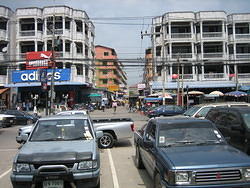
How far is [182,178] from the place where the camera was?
4398 millimetres

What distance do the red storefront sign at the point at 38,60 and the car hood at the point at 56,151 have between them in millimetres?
35953

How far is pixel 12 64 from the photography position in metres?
44.1

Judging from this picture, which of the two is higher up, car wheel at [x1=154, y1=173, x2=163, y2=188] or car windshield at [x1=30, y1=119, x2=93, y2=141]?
car windshield at [x1=30, y1=119, x2=93, y2=141]

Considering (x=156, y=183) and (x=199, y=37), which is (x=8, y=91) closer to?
(x=199, y=37)

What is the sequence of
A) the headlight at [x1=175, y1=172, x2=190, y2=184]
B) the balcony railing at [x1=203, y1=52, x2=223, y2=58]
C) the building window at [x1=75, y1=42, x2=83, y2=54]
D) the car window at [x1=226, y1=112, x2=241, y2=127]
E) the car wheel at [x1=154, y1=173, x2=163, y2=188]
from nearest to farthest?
1. the headlight at [x1=175, y1=172, x2=190, y2=184]
2. the car wheel at [x1=154, y1=173, x2=163, y2=188]
3. the car window at [x1=226, y1=112, x2=241, y2=127]
4. the balcony railing at [x1=203, y1=52, x2=223, y2=58]
5. the building window at [x1=75, y1=42, x2=83, y2=54]

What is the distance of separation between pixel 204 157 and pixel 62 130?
11.2 feet

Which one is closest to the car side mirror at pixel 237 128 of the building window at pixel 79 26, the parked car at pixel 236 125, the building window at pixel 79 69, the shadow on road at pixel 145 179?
the parked car at pixel 236 125

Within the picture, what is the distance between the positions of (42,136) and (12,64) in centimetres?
4105

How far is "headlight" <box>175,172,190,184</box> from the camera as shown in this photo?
4.38 meters

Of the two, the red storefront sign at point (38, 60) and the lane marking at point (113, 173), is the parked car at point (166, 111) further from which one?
the red storefront sign at point (38, 60)

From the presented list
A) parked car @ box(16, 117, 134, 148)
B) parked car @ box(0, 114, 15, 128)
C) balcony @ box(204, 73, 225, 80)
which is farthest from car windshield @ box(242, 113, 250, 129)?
balcony @ box(204, 73, 225, 80)

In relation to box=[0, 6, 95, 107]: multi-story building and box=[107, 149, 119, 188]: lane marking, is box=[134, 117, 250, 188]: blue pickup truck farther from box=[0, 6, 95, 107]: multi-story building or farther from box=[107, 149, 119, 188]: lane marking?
box=[0, 6, 95, 107]: multi-story building

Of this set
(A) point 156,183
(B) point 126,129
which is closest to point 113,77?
(B) point 126,129

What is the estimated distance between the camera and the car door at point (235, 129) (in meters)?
7.63
